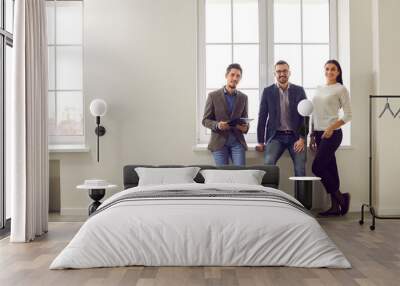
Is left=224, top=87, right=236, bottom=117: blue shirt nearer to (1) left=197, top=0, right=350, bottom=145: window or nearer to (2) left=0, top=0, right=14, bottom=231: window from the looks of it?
(1) left=197, top=0, right=350, bottom=145: window

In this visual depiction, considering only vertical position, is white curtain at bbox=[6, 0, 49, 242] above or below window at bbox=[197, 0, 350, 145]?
below

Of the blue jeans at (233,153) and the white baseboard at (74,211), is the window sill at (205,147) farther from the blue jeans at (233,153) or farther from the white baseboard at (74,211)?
the white baseboard at (74,211)

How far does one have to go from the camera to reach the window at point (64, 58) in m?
7.10

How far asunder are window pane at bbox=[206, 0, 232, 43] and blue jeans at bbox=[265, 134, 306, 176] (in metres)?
1.53

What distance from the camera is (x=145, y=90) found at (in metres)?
6.89

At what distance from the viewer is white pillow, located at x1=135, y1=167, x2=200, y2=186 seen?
5.92 metres

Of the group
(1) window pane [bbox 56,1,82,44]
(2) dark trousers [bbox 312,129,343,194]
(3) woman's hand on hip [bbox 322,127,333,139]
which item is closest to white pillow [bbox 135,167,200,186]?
(2) dark trousers [bbox 312,129,343,194]

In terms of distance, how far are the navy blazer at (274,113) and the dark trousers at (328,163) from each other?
0.32 metres

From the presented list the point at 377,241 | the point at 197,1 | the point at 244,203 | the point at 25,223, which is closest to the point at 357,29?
the point at 197,1

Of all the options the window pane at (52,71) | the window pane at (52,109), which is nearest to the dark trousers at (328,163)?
the window pane at (52,109)

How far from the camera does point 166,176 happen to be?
5965mm

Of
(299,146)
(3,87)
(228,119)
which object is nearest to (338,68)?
(299,146)

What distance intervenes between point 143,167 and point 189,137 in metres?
0.87

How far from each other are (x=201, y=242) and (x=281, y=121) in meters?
3.08
